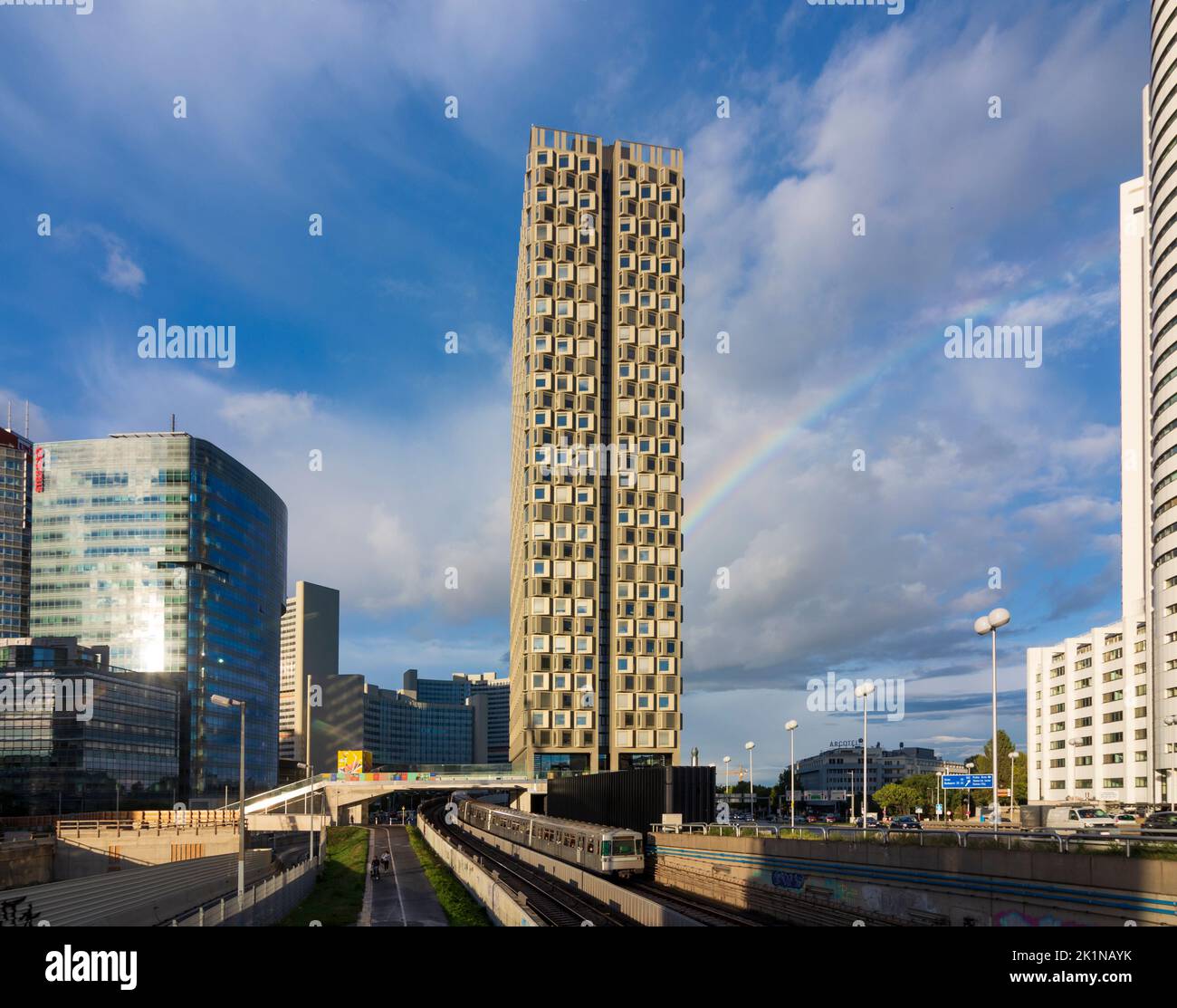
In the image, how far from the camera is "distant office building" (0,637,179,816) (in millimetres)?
136000

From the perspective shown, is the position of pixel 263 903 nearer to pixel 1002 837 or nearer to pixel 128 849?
pixel 1002 837

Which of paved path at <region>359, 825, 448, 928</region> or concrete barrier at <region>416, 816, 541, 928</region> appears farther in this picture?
paved path at <region>359, 825, 448, 928</region>

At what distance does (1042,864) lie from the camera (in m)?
22.8

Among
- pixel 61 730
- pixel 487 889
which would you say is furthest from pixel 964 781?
pixel 61 730

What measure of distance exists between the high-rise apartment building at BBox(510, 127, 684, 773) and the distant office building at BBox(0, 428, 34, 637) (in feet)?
356

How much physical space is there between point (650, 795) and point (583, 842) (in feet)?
20.3

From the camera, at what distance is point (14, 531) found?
187 metres

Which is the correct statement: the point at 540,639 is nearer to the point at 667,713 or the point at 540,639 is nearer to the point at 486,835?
the point at 667,713

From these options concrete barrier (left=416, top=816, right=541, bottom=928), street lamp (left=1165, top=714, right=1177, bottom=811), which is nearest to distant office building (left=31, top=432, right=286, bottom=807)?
concrete barrier (left=416, top=816, right=541, bottom=928)

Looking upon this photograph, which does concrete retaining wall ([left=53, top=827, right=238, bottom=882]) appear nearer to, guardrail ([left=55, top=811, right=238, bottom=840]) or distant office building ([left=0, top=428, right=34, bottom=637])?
guardrail ([left=55, top=811, right=238, bottom=840])

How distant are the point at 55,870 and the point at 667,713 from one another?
7251cm

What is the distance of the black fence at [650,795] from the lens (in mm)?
57688

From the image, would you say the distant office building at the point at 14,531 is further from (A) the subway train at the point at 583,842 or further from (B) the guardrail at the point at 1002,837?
(B) the guardrail at the point at 1002,837
